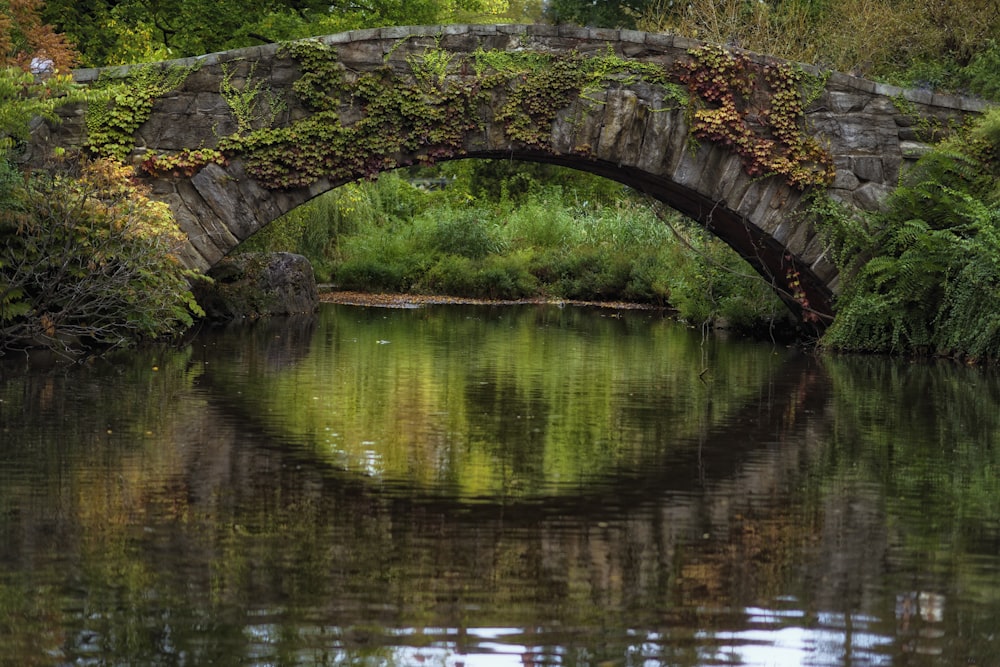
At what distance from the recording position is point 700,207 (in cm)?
1681

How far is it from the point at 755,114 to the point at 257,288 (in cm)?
749

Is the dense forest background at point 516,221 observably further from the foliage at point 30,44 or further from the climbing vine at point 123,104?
the climbing vine at point 123,104

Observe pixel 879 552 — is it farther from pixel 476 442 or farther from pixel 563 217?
pixel 563 217

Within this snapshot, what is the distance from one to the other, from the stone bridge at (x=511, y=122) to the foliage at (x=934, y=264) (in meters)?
0.56

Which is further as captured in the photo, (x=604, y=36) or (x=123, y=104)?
(x=604, y=36)

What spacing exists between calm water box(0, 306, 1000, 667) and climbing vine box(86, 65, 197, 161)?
370cm

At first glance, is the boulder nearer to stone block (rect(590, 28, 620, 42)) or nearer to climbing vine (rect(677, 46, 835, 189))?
stone block (rect(590, 28, 620, 42))

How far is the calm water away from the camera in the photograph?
423 cm

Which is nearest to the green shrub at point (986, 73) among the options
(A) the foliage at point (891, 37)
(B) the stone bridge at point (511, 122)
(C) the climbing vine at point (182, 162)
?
(A) the foliage at point (891, 37)

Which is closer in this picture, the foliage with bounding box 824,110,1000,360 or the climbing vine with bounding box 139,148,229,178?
the foliage with bounding box 824,110,1000,360

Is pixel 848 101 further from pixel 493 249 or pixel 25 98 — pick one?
pixel 493 249

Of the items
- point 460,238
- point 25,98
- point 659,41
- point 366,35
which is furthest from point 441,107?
point 460,238

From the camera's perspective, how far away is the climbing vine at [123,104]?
14.5 metres

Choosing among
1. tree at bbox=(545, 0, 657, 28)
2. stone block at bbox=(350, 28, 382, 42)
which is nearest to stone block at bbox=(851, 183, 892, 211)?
stone block at bbox=(350, 28, 382, 42)
